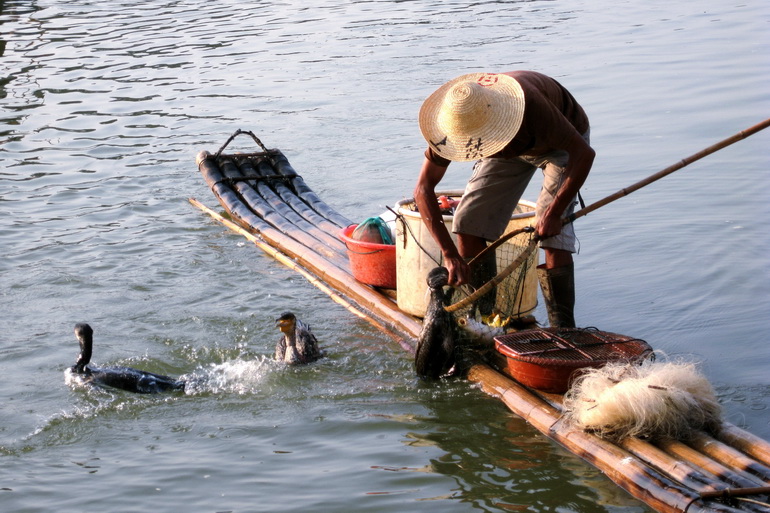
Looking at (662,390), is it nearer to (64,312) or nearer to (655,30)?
(64,312)

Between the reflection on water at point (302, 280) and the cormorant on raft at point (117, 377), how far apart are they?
10 cm

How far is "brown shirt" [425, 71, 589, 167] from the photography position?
5.05m

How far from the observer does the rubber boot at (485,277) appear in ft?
19.4

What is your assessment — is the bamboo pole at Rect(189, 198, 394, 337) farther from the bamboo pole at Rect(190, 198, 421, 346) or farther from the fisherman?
the fisherman

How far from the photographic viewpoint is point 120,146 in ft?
43.9

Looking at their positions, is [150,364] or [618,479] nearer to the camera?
[618,479]

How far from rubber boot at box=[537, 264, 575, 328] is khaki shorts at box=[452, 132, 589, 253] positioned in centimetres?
15

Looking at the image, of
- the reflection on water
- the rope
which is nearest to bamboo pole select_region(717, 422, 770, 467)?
the reflection on water

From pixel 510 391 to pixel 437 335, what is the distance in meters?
0.58

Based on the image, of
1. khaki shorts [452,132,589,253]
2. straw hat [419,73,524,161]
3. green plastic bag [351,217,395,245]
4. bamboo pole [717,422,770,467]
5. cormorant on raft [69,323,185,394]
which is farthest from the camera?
green plastic bag [351,217,395,245]

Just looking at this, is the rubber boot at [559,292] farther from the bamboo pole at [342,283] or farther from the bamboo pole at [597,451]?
the bamboo pole at [342,283]

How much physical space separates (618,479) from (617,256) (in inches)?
157

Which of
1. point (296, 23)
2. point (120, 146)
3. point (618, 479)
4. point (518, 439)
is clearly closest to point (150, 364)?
Result: point (518, 439)

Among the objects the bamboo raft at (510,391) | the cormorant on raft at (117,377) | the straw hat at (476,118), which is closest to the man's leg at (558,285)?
the bamboo raft at (510,391)
